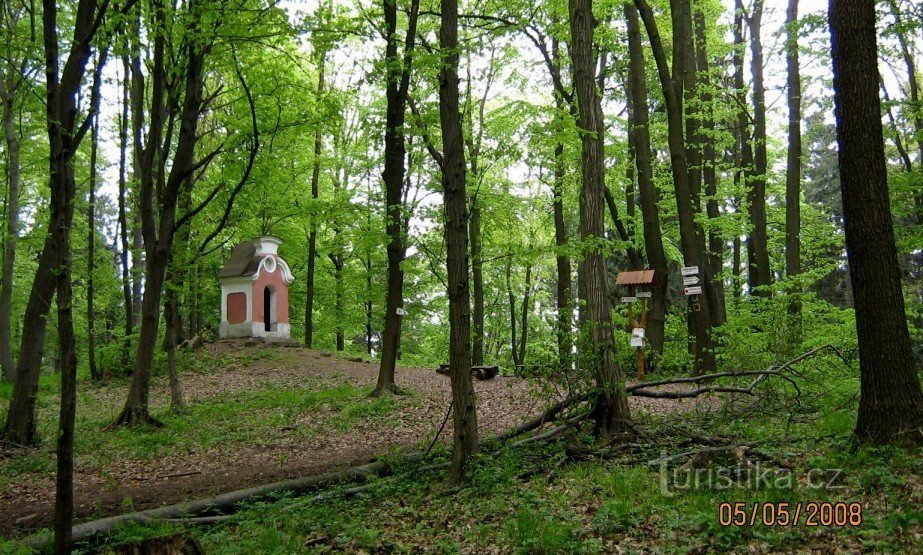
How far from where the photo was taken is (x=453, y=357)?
667 centimetres

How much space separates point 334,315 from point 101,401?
12.6 metres

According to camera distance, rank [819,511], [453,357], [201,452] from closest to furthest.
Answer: [819,511] < [453,357] < [201,452]

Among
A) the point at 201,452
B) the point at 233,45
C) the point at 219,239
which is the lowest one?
the point at 201,452

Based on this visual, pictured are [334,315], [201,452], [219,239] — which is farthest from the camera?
[334,315]

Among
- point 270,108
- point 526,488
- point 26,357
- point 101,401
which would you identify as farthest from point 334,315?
point 526,488

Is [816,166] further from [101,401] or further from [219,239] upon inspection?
[101,401]

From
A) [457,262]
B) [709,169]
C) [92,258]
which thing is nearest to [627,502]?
[457,262]

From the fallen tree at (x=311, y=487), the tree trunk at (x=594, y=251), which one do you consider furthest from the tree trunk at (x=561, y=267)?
the fallen tree at (x=311, y=487)

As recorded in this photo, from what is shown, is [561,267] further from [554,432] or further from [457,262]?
[457,262]

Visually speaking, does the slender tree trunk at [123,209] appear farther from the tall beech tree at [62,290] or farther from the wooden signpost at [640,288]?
the wooden signpost at [640,288]

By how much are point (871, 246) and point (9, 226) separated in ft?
53.0

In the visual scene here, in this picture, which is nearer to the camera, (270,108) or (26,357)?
(26,357)
